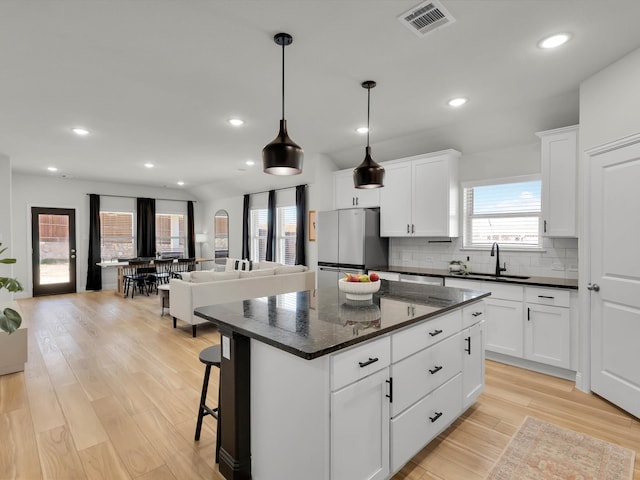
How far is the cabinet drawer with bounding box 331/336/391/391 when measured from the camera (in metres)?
1.53

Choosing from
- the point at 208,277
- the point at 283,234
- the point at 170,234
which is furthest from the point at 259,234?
the point at 208,277

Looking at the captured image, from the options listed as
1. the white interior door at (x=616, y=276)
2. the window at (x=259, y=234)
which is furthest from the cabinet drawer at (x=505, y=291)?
the window at (x=259, y=234)

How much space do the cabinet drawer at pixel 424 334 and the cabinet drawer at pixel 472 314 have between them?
84mm

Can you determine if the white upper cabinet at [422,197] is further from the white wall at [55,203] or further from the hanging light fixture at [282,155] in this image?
the white wall at [55,203]

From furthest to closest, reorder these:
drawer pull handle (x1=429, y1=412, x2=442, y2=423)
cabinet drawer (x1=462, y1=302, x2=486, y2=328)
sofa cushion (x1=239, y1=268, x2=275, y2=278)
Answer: sofa cushion (x1=239, y1=268, x2=275, y2=278) → cabinet drawer (x1=462, y1=302, x2=486, y2=328) → drawer pull handle (x1=429, y1=412, x2=442, y2=423)

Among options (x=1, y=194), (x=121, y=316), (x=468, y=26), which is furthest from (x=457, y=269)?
(x=1, y=194)

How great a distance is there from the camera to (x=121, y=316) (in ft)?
19.2

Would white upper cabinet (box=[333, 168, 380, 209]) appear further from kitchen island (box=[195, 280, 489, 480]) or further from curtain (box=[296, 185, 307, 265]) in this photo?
kitchen island (box=[195, 280, 489, 480])

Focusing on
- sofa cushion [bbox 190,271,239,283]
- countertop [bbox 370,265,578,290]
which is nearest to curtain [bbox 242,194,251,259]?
sofa cushion [bbox 190,271,239,283]

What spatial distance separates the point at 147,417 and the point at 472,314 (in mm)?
2666

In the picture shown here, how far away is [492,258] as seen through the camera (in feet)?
14.5

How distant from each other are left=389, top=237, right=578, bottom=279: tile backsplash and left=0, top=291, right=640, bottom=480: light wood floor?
124 cm

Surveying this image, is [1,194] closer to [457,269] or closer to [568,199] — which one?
[457,269]

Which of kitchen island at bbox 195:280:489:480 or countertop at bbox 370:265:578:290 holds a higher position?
countertop at bbox 370:265:578:290
